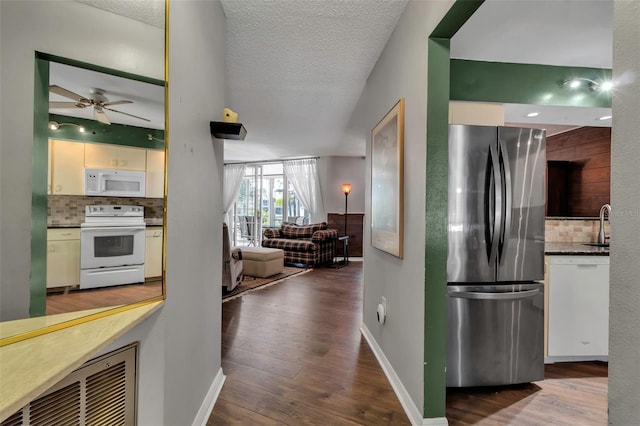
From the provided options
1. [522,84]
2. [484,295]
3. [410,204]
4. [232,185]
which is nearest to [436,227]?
[410,204]

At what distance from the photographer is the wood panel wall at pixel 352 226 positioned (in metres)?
7.23

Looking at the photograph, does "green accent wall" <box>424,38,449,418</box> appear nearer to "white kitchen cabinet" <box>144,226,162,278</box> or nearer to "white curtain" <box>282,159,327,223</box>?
"white kitchen cabinet" <box>144,226,162,278</box>

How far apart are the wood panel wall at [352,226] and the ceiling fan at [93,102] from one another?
6458 millimetres

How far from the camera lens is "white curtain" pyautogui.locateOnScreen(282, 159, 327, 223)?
7423 mm

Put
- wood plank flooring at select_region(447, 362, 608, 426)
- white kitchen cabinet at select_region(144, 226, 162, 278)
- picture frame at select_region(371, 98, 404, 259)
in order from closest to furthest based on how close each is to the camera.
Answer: white kitchen cabinet at select_region(144, 226, 162, 278)
wood plank flooring at select_region(447, 362, 608, 426)
picture frame at select_region(371, 98, 404, 259)

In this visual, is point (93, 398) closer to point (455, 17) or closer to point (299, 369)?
point (299, 369)

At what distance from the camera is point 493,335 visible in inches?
73.3

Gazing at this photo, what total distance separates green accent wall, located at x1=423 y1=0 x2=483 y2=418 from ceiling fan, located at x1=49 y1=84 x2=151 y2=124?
55.3 inches

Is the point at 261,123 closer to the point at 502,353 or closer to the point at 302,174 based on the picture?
the point at 302,174

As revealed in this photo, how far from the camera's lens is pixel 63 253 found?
2.64ft

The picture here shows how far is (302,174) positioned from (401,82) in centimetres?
576

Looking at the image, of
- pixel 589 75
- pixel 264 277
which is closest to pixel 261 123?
pixel 264 277

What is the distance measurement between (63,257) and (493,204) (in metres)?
2.16

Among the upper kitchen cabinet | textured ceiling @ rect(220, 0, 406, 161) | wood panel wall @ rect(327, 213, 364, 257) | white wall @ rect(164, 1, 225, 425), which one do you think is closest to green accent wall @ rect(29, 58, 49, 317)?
the upper kitchen cabinet
